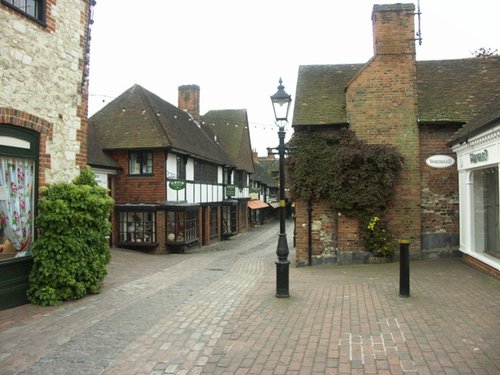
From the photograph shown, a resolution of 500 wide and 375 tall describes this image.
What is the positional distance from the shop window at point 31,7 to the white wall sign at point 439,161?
10.4 metres

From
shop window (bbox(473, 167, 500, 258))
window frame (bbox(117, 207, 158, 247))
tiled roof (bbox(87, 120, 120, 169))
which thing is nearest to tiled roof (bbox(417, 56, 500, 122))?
shop window (bbox(473, 167, 500, 258))

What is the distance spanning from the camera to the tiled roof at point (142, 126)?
64.1ft

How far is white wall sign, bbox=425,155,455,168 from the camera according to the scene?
1202cm

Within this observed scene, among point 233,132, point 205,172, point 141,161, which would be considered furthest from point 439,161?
point 233,132

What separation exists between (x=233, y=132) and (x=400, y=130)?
930 inches

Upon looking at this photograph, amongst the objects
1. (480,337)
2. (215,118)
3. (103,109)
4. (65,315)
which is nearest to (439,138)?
(480,337)

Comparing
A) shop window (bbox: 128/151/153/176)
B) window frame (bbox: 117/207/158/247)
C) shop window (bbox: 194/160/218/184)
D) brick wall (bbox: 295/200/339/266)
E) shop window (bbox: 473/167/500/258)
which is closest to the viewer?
shop window (bbox: 473/167/500/258)

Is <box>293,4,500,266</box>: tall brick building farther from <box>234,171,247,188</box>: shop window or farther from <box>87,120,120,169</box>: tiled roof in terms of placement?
<box>234,171,247,188</box>: shop window

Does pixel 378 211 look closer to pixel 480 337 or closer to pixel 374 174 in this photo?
pixel 374 174

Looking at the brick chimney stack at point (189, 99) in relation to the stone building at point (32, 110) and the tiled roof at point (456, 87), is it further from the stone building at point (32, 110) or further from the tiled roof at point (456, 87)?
the stone building at point (32, 110)

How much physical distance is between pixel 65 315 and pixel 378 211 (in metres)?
8.54

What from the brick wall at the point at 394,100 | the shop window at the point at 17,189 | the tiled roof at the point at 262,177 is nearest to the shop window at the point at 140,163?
the brick wall at the point at 394,100

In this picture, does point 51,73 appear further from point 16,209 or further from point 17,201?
point 16,209

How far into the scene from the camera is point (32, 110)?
24.4ft
